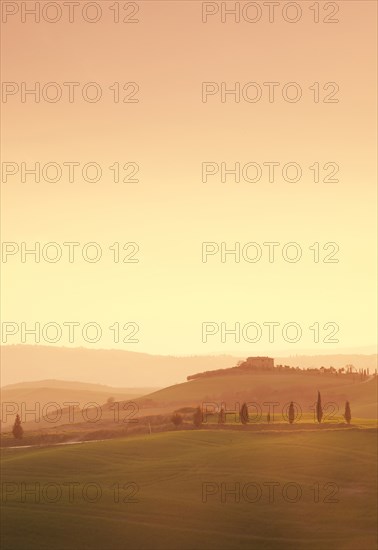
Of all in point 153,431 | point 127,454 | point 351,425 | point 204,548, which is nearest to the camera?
point 204,548

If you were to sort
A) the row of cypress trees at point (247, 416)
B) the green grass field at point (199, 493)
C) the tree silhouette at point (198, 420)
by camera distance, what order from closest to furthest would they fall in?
the green grass field at point (199, 493)
the row of cypress trees at point (247, 416)
the tree silhouette at point (198, 420)

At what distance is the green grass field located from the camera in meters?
87.8

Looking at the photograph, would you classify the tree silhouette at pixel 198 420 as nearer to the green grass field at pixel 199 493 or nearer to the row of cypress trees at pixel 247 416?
the row of cypress trees at pixel 247 416

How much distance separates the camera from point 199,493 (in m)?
99.9

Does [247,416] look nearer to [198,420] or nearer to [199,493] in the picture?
[198,420]

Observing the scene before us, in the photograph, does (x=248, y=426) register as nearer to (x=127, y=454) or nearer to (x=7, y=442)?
(x=127, y=454)

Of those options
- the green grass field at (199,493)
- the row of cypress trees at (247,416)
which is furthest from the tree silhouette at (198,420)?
the green grass field at (199,493)

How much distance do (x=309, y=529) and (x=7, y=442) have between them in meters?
62.9

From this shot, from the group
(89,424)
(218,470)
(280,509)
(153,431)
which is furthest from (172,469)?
(89,424)

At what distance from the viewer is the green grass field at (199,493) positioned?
87.8 meters

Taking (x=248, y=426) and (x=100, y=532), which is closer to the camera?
(x=100, y=532)

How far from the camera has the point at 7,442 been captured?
450 feet

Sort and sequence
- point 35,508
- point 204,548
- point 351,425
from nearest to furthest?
point 204,548 → point 35,508 → point 351,425

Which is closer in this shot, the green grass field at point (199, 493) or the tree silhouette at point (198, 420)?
the green grass field at point (199, 493)
